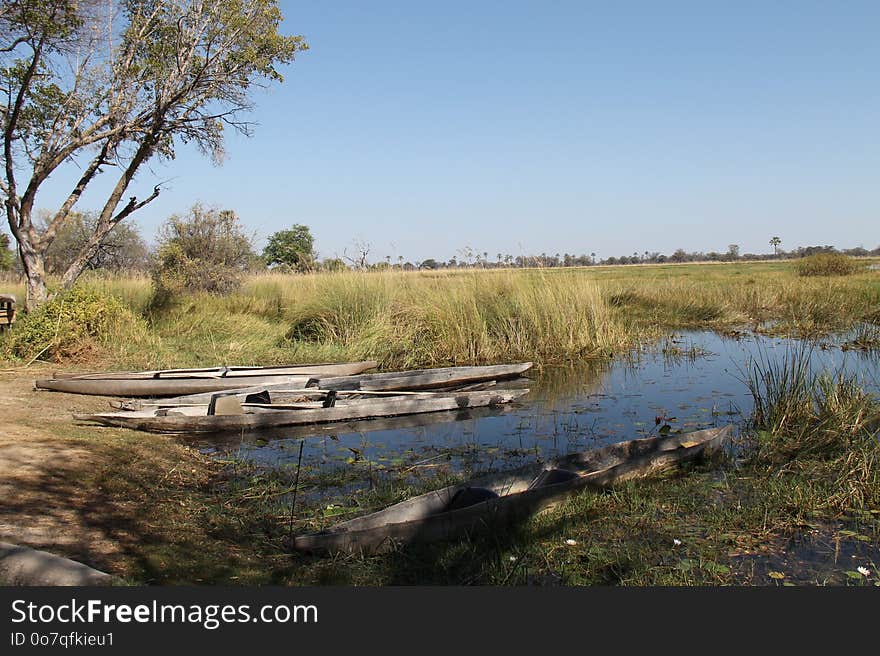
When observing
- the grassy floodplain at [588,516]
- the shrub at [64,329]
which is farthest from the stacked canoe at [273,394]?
the shrub at [64,329]

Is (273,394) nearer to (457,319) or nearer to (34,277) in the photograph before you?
(457,319)

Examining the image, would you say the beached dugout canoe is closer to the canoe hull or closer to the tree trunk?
the canoe hull

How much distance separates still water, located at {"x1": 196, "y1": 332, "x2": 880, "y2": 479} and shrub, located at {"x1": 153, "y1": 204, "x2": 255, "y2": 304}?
1011cm

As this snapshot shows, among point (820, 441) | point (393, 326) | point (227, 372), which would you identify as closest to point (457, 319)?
point (393, 326)

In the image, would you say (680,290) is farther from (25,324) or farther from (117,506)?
(117,506)

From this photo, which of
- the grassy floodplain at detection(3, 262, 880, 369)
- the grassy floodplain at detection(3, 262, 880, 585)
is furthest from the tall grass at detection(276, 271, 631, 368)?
the grassy floodplain at detection(3, 262, 880, 585)

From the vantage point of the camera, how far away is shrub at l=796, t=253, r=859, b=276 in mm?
29359

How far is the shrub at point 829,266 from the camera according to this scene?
29359 mm

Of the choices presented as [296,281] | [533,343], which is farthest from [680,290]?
[296,281]

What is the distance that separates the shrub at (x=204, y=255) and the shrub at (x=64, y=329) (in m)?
5.14

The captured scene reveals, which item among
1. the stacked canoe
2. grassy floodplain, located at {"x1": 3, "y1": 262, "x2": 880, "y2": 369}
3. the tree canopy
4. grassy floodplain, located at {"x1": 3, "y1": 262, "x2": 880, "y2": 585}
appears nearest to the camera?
grassy floodplain, located at {"x1": 3, "y1": 262, "x2": 880, "y2": 585}

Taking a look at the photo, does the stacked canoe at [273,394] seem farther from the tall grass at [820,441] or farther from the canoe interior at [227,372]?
the tall grass at [820,441]

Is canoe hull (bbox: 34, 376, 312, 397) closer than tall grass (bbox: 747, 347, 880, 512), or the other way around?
tall grass (bbox: 747, 347, 880, 512)

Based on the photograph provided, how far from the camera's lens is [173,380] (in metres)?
8.73
